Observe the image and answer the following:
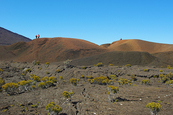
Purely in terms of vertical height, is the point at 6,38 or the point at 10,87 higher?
the point at 6,38

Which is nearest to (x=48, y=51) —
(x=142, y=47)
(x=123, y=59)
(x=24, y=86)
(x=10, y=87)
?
(x=123, y=59)

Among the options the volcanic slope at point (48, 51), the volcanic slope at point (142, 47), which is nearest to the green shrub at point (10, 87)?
the volcanic slope at point (48, 51)

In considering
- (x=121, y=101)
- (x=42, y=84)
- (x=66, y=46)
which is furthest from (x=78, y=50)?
(x=121, y=101)

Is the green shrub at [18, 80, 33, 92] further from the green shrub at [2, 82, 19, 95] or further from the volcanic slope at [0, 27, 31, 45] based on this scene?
the volcanic slope at [0, 27, 31, 45]

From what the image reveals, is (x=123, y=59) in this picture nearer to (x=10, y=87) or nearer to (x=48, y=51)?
(x=48, y=51)

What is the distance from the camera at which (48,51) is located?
69875 mm

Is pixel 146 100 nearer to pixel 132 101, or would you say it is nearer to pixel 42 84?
pixel 132 101

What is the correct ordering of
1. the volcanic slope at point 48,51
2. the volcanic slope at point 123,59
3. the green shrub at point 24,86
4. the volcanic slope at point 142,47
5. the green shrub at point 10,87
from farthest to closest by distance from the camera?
1. the volcanic slope at point 142,47
2. the volcanic slope at point 48,51
3. the volcanic slope at point 123,59
4. the green shrub at point 24,86
5. the green shrub at point 10,87

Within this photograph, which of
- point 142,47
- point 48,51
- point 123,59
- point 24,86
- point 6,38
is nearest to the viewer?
point 24,86

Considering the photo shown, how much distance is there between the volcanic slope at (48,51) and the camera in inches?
2520

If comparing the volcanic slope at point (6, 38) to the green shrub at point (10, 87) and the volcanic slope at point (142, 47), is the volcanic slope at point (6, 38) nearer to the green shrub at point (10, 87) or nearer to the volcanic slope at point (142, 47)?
the volcanic slope at point (142, 47)

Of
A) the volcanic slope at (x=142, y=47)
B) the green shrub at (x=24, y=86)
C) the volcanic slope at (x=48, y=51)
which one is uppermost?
the volcanic slope at (x=142, y=47)

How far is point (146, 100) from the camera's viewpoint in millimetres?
11258

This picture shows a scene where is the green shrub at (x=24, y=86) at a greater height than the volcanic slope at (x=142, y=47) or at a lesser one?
lesser
